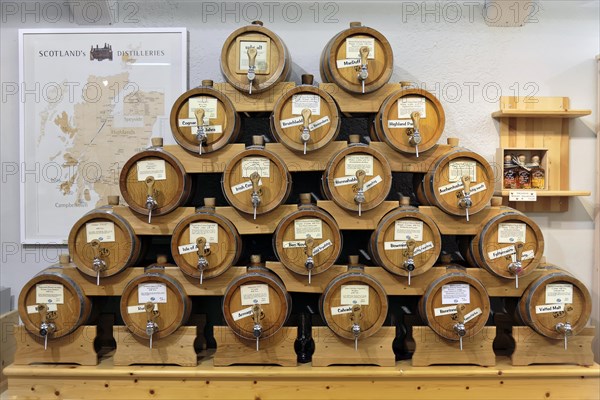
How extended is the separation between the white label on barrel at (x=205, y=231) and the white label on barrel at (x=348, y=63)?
107 cm

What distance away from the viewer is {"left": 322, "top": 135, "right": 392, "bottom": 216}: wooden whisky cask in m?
2.72

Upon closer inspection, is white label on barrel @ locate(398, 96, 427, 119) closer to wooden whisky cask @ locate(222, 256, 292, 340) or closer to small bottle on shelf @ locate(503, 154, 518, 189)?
small bottle on shelf @ locate(503, 154, 518, 189)

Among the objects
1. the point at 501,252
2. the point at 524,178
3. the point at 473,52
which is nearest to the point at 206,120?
the point at 501,252

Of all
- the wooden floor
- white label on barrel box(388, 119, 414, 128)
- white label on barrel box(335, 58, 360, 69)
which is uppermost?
white label on barrel box(335, 58, 360, 69)

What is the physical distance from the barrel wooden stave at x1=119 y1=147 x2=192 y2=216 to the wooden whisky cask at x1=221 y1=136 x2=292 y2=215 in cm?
24

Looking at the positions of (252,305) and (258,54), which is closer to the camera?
(252,305)

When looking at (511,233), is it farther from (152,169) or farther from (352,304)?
(152,169)

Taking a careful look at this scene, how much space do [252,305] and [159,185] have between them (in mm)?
792

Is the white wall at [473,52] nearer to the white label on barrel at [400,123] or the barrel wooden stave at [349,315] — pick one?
the white label on barrel at [400,123]

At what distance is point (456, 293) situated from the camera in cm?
269

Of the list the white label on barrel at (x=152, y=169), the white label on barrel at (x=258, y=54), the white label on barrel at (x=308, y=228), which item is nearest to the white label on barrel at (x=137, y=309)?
the white label on barrel at (x=152, y=169)

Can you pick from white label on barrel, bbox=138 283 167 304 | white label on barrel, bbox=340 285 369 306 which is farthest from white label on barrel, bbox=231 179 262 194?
white label on barrel, bbox=340 285 369 306

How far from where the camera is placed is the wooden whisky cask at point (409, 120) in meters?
2.76

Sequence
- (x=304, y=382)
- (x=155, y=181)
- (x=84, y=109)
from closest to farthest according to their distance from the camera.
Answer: (x=304, y=382) → (x=155, y=181) → (x=84, y=109)
